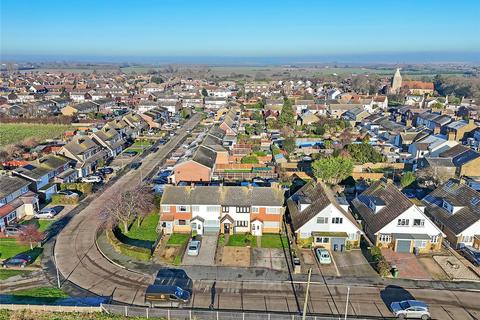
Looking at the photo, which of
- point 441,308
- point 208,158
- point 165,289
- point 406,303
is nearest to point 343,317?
point 406,303

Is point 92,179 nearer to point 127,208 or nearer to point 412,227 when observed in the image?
point 127,208

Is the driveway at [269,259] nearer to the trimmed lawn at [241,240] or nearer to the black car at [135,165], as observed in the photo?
the trimmed lawn at [241,240]

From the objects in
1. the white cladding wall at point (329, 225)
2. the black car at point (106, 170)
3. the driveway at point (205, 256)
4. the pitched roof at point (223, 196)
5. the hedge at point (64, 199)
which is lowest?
A: the driveway at point (205, 256)

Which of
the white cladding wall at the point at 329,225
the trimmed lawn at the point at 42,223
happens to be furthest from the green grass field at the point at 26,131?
the white cladding wall at the point at 329,225

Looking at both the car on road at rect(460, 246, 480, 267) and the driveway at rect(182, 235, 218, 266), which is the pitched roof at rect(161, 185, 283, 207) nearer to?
the driveway at rect(182, 235, 218, 266)

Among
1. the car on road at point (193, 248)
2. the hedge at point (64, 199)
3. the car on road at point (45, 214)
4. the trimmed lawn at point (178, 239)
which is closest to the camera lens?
the car on road at point (193, 248)

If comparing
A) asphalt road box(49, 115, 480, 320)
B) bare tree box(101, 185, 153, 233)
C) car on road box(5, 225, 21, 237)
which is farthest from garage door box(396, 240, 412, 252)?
car on road box(5, 225, 21, 237)

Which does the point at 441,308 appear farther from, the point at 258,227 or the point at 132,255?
Result: the point at 132,255
